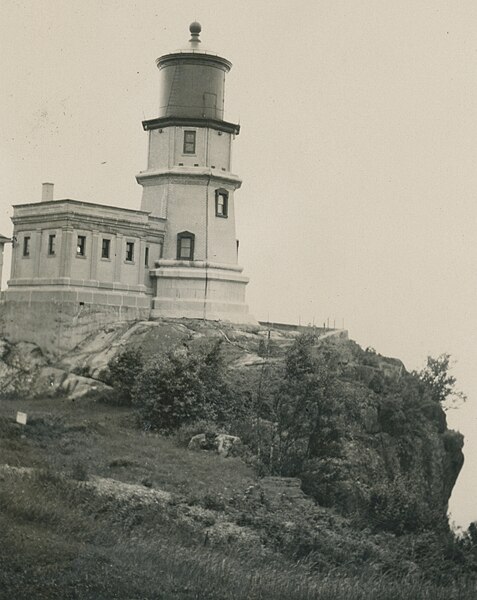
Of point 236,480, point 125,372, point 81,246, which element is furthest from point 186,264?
point 236,480

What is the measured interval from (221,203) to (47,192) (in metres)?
8.63

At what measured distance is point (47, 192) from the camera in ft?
154

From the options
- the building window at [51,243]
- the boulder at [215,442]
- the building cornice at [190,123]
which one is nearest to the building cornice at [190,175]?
the building cornice at [190,123]

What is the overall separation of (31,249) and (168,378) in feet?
42.1

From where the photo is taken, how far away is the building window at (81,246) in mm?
44375

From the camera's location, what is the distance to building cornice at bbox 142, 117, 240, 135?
47.7 metres

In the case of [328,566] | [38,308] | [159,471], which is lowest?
[328,566]

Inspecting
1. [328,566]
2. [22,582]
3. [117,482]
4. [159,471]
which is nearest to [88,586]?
[22,582]

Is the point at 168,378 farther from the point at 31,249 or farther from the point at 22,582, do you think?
the point at 22,582

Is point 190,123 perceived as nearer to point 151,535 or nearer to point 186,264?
point 186,264

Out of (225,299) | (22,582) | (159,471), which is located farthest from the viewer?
(225,299)

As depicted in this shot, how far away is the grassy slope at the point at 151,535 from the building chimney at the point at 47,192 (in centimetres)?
1756

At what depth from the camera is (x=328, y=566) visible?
2027 cm

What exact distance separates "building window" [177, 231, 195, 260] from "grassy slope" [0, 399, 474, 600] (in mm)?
16830
